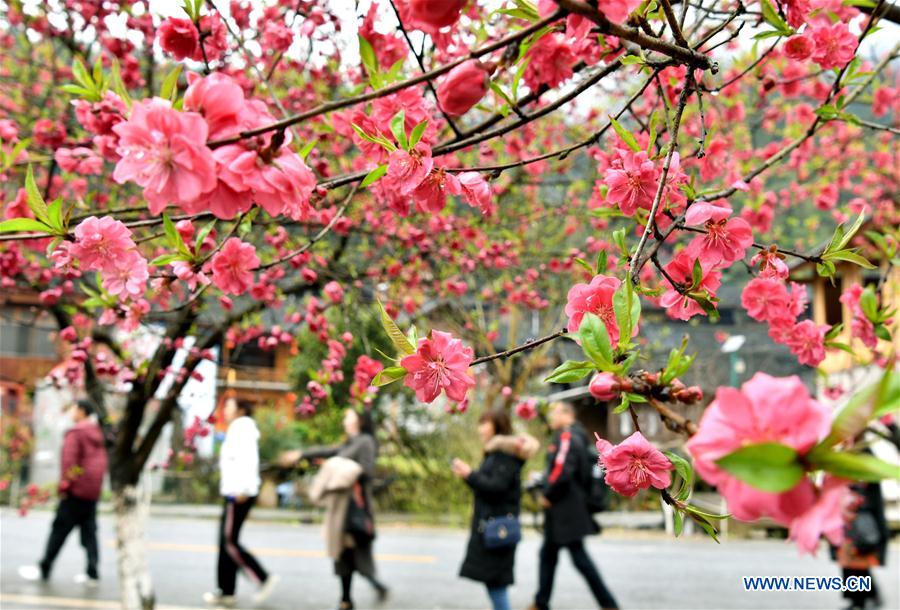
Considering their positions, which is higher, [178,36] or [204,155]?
[178,36]

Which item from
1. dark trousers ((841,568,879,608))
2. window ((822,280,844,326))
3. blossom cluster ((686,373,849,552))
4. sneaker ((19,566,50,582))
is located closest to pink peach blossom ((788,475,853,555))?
blossom cluster ((686,373,849,552))

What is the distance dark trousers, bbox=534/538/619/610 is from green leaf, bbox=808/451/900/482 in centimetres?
530

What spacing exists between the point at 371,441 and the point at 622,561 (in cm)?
519

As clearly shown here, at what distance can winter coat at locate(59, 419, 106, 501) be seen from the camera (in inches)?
301

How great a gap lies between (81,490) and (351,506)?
2.88 metres

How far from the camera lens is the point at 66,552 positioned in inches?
412

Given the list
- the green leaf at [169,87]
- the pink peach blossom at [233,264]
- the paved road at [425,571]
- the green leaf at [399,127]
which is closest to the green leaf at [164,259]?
the pink peach blossom at [233,264]

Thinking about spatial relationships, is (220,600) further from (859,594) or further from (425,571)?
(859,594)

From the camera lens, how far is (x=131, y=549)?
518cm

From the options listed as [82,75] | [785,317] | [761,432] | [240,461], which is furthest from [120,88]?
[240,461]

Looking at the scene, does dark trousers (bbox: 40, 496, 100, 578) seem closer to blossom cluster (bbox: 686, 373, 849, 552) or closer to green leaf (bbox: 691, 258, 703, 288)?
green leaf (bbox: 691, 258, 703, 288)

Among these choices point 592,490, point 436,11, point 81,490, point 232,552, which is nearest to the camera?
point 436,11

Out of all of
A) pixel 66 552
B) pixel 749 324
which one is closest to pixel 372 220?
pixel 66 552

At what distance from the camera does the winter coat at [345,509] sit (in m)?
6.34
